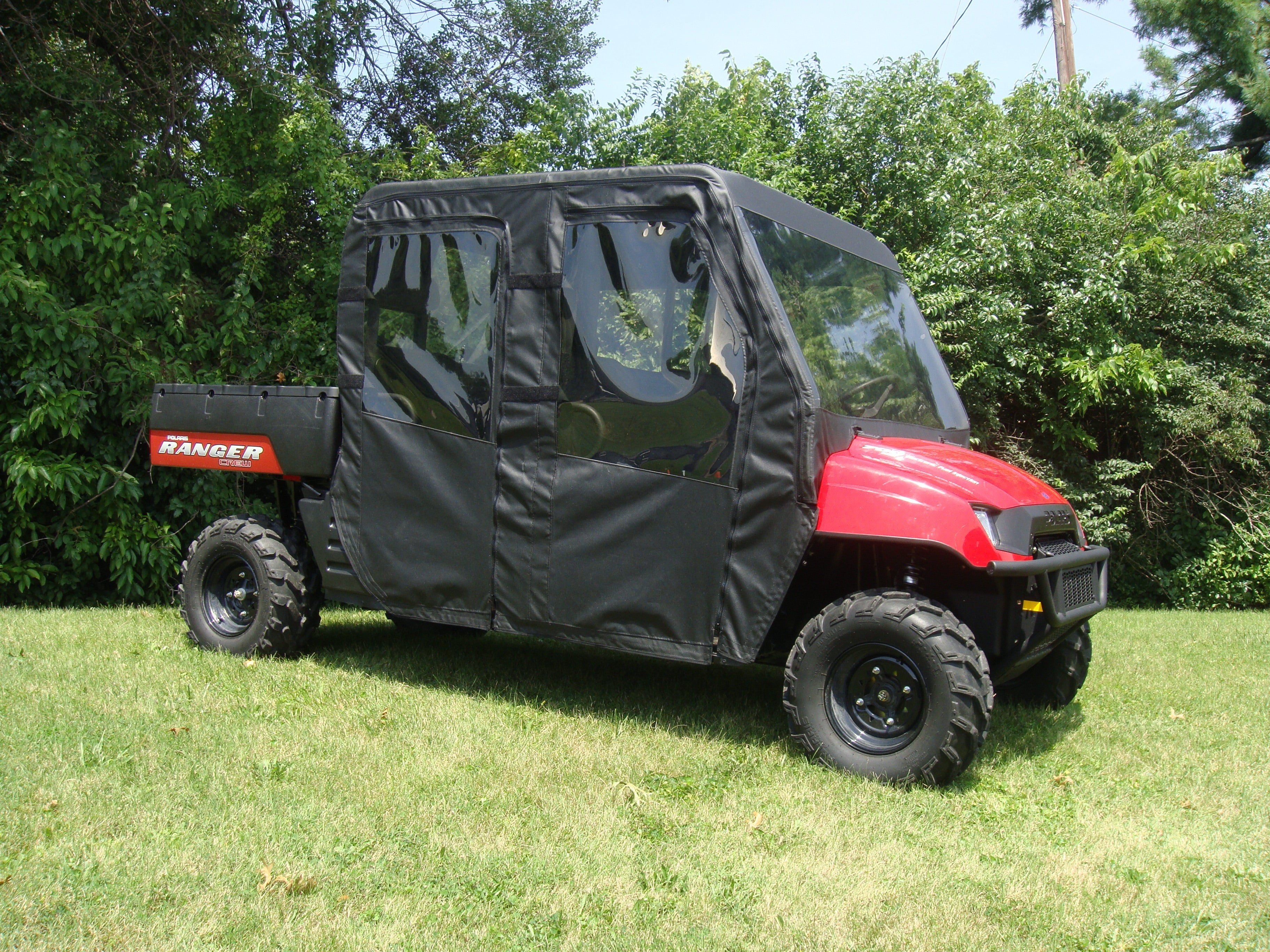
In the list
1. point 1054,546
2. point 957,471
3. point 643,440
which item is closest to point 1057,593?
point 1054,546

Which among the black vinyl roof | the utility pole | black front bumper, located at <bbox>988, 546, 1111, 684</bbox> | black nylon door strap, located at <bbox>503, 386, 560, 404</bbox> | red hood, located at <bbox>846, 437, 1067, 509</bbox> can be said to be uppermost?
the utility pole

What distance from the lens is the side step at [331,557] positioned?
582 cm

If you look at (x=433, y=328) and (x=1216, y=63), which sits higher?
(x=1216, y=63)

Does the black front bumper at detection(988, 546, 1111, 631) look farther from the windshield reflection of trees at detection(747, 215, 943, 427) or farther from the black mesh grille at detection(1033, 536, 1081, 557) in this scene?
the windshield reflection of trees at detection(747, 215, 943, 427)

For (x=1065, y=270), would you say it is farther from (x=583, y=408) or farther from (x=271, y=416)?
(x=271, y=416)

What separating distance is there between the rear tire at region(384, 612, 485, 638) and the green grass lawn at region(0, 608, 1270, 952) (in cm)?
109

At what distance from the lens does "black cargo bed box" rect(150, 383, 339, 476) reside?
5.89 m

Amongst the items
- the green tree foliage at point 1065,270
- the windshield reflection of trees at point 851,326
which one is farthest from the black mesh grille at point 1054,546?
the green tree foliage at point 1065,270

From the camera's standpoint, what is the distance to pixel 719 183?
4.63 meters

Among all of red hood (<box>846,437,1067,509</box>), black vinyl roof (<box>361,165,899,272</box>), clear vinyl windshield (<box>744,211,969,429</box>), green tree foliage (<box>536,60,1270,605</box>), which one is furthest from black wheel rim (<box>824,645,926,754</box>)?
green tree foliage (<box>536,60,1270,605</box>)

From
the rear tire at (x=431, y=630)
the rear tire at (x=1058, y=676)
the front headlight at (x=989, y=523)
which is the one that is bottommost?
the rear tire at (x=431, y=630)

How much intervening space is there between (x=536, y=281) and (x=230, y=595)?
2.97m

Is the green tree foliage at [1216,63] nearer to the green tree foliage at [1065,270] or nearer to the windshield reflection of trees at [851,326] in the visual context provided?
the green tree foliage at [1065,270]

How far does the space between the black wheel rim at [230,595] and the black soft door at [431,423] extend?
1160 millimetres
